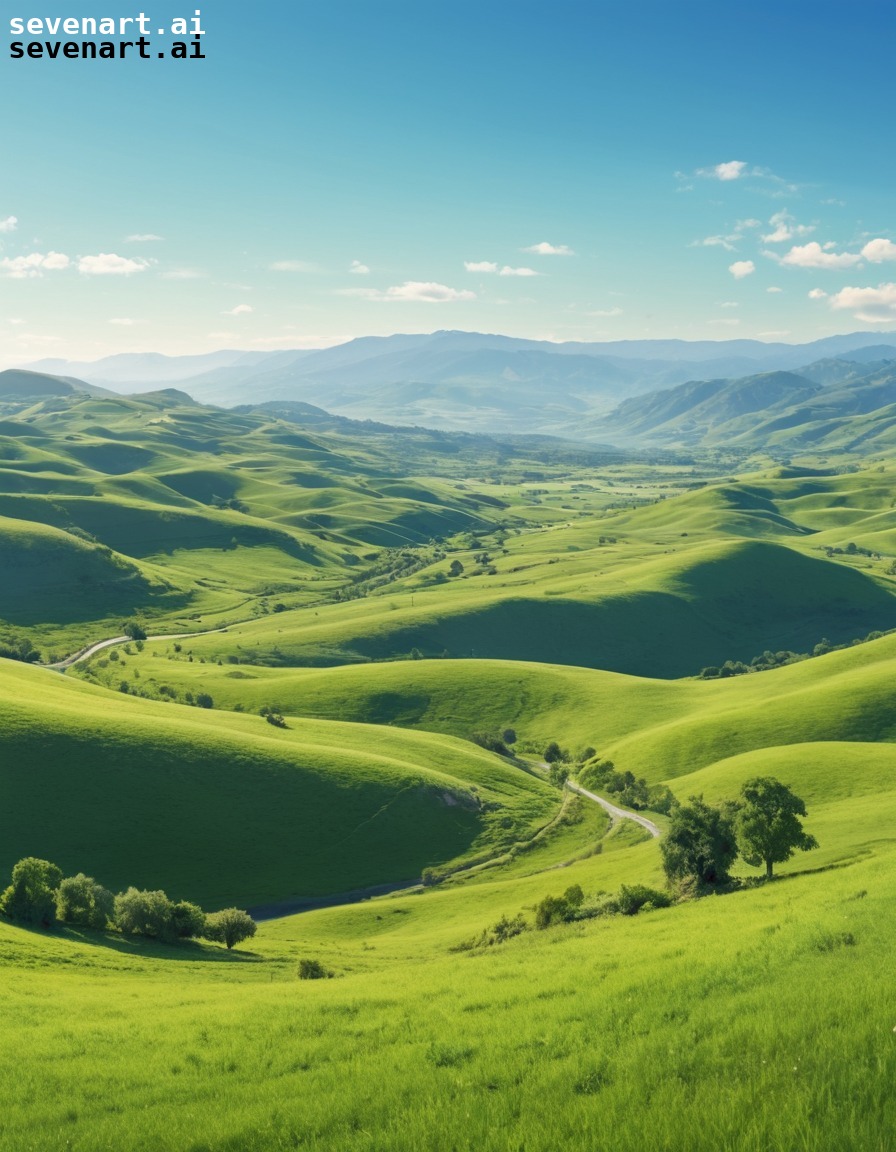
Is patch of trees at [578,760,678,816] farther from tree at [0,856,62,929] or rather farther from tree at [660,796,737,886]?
tree at [0,856,62,929]

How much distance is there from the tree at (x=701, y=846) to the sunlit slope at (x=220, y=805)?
2316 inches

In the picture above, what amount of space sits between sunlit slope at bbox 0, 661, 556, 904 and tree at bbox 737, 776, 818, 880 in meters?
64.1

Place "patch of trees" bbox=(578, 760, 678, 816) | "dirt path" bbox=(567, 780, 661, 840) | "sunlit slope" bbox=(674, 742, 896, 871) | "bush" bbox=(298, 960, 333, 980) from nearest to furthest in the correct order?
"bush" bbox=(298, 960, 333, 980) → "sunlit slope" bbox=(674, 742, 896, 871) → "dirt path" bbox=(567, 780, 661, 840) → "patch of trees" bbox=(578, 760, 678, 816)

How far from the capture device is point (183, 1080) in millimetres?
22391

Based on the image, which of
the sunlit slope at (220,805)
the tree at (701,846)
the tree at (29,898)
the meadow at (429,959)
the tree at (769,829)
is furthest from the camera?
the sunlit slope at (220,805)

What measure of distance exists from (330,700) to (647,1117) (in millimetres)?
187413

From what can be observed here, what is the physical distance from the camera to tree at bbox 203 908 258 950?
71.2 metres

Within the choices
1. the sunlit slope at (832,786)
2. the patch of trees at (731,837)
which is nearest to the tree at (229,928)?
the patch of trees at (731,837)

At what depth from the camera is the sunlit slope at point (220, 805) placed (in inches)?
4077

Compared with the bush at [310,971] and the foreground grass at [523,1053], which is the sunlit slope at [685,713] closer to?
the bush at [310,971]

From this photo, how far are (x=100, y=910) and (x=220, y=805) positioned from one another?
150 ft

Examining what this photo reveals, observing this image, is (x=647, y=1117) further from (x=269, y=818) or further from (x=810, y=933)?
(x=269, y=818)

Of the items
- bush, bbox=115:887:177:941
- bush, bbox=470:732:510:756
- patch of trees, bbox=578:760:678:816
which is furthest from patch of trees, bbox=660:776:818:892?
bush, bbox=470:732:510:756

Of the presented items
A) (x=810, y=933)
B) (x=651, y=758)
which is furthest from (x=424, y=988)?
(x=651, y=758)
